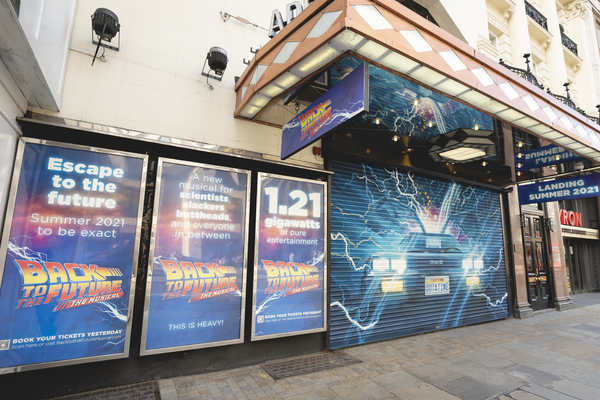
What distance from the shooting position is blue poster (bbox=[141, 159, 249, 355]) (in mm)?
4484

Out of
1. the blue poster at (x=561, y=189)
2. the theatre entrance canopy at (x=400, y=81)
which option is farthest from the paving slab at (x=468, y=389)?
the blue poster at (x=561, y=189)

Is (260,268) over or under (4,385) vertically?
over

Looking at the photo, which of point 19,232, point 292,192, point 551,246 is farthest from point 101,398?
point 551,246

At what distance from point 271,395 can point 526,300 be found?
10.0 meters

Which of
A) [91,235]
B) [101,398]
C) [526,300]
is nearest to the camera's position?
[101,398]

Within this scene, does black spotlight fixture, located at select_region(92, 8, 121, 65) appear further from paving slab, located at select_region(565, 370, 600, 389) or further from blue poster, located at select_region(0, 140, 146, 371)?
paving slab, located at select_region(565, 370, 600, 389)

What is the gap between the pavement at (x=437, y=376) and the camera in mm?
4227

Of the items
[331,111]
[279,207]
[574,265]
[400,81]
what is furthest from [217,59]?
[574,265]

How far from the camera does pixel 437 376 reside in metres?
4.91

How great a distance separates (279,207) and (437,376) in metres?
4.01

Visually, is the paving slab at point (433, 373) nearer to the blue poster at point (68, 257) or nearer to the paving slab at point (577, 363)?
the paving slab at point (577, 363)

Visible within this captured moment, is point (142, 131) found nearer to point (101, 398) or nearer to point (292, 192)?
point (292, 192)

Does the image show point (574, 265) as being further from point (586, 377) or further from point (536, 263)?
point (586, 377)

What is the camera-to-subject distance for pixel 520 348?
648cm
